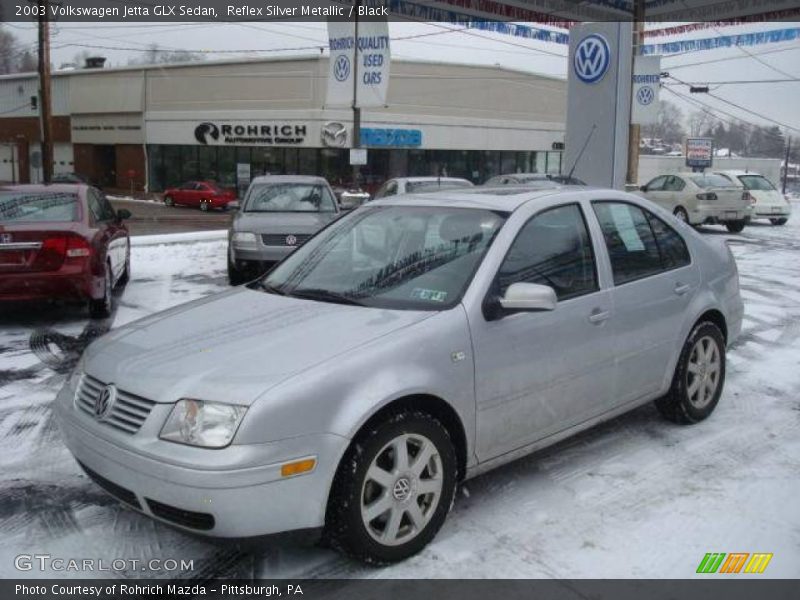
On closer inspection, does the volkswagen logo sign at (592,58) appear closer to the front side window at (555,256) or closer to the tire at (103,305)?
the tire at (103,305)

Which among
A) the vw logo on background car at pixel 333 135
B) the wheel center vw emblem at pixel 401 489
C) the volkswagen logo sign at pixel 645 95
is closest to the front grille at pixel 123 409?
the wheel center vw emblem at pixel 401 489

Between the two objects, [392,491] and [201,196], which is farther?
[201,196]

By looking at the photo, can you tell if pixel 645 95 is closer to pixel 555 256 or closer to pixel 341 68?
pixel 341 68

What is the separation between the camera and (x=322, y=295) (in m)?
4.00

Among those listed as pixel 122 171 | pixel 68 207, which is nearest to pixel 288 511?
pixel 68 207

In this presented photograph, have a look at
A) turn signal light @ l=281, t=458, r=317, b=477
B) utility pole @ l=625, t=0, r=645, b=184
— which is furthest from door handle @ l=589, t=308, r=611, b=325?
utility pole @ l=625, t=0, r=645, b=184

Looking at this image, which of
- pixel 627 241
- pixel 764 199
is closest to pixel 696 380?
pixel 627 241

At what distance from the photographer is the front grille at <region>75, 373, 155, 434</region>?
3.14m

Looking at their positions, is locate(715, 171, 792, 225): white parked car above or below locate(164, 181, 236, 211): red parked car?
above

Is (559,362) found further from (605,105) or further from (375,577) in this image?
(605,105)

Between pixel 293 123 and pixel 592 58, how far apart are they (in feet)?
94.7

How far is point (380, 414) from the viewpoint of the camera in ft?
10.7

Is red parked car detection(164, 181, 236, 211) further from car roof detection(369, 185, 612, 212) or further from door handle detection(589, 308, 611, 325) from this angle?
door handle detection(589, 308, 611, 325)

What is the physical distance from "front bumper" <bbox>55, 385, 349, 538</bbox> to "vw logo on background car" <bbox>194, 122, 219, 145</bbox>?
134 ft
